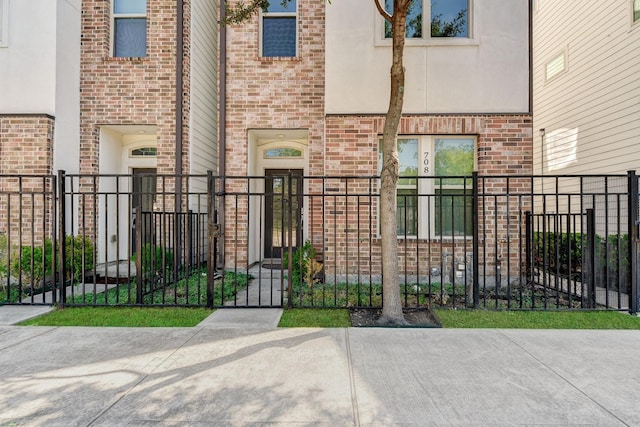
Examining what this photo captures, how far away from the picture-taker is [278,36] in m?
7.81

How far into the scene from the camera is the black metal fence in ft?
16.5

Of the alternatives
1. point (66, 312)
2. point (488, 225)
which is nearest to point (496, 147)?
point (488, 225)

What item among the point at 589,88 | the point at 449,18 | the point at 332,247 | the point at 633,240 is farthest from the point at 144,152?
the point at 589,88

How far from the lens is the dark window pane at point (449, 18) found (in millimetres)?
6469

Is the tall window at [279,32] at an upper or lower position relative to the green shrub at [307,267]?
upper

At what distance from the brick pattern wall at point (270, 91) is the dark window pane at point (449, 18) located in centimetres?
227

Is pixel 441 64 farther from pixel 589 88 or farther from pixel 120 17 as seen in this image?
pixel 120 17

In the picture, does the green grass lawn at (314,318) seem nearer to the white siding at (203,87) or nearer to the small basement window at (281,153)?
the white siding at (203,87)

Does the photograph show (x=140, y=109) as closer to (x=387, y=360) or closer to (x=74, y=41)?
(x=74, y=41)

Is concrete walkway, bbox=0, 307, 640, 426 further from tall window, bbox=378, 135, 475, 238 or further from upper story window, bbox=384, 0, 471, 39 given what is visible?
upper story window, bbox=384, 0, 471, 39

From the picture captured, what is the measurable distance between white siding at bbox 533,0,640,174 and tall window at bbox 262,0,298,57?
652 cm

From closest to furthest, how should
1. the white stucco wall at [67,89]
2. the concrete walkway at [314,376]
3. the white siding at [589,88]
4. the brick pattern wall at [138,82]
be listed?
the concrete walkway at [314,376]
the white stucco wall at [67,89]
the white siding at [589,88]
the brick pattern wall at [138,82]

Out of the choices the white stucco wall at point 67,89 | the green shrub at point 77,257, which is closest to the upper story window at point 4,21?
the white stucco wall at point 67,89

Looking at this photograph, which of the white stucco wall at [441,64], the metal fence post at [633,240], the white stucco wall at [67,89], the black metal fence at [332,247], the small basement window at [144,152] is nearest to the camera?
the metal fence post at [633,240]
